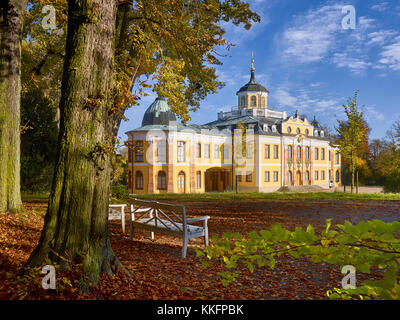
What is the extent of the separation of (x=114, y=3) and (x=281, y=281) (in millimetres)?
4734

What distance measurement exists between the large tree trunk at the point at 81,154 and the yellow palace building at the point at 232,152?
23.6m

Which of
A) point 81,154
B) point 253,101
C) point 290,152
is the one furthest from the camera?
point 253,101

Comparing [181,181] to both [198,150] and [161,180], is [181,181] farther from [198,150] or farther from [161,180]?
[198,150]

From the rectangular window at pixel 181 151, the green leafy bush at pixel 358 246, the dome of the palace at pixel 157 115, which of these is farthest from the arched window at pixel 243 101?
the green leafy bush at pixel 358 246

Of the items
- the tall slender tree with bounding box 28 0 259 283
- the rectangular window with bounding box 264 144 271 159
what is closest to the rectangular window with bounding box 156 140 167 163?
the rectangular window with bounding box 264 144 271 159

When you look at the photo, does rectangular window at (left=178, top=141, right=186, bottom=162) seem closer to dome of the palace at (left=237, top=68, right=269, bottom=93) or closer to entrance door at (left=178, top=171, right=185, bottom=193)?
entrance door at (left=178, top=171, right=185, bottom=193)

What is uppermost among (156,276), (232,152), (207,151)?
(207,151)

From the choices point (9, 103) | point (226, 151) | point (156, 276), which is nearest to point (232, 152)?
point (226, 151)

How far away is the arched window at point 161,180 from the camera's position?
107 ft

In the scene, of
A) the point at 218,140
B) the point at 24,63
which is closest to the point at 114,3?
the point at 24,63

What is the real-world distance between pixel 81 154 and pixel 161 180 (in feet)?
94.5

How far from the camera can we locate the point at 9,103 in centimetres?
793

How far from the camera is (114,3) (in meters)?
4.27

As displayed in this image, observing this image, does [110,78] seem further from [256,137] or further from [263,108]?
[263,108]
